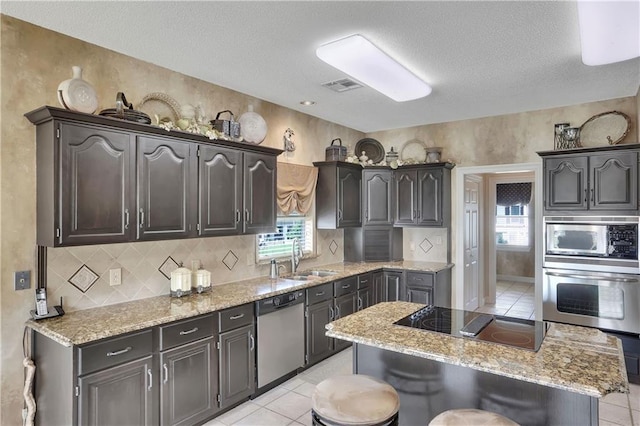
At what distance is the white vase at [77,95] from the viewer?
2385 millimetres

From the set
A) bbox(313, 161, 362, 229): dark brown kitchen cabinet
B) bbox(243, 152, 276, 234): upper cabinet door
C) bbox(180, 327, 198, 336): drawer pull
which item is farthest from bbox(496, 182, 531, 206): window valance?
bbox(180, 327, 198, 336): drawer pull

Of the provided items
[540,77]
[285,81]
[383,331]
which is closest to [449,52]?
[540,77]

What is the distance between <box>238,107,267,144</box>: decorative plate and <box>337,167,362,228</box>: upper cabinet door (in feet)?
4.59

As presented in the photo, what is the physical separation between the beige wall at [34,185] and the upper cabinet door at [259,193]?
19.2 inches

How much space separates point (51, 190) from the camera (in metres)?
2.33

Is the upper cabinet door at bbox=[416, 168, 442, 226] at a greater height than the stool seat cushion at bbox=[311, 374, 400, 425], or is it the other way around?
the upper cabinet door at bbox=[416, 168, 442, 226]

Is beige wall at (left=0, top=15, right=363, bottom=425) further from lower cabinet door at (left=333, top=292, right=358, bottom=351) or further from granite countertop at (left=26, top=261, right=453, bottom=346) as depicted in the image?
lower cabinet door at (left=333, top=292, right=358, bottom=351)

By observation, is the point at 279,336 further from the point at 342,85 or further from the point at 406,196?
the point at 406,196

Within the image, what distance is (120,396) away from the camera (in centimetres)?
235

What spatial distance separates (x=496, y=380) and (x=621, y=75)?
10.2ft

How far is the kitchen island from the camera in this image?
1.68 meters

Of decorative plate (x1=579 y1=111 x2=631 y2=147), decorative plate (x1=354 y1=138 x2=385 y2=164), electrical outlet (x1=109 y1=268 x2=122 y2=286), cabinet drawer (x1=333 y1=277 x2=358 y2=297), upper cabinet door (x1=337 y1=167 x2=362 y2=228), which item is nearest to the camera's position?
electrical outlet (x1=109 y1=268 x2=122 y2=286)

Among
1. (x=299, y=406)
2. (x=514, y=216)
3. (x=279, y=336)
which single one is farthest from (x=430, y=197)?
(x=514, y=216)

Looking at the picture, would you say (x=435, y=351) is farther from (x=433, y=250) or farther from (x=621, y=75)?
(x=433, y=250)
